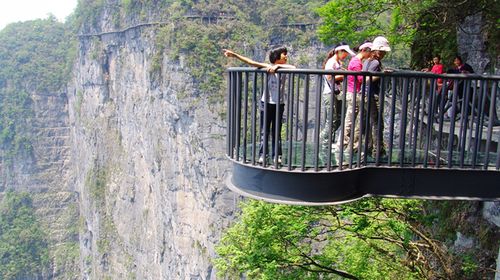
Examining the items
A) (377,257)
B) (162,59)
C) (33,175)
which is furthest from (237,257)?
(33,175)

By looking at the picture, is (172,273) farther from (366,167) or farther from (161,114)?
(366,167)

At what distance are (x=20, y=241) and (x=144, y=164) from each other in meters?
35.1

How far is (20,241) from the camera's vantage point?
226 ft

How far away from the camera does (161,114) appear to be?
39.4 m

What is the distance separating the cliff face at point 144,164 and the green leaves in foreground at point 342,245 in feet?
80.2

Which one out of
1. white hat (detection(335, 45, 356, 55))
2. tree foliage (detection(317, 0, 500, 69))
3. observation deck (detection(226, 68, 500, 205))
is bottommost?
observation deck (detection(226, 68, 500, 205))

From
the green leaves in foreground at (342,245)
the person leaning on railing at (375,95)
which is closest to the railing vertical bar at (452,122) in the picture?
the person leaning on railing at (375,95)

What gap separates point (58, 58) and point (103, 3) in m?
27.6

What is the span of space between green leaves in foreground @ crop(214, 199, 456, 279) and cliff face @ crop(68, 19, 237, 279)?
24.5 m

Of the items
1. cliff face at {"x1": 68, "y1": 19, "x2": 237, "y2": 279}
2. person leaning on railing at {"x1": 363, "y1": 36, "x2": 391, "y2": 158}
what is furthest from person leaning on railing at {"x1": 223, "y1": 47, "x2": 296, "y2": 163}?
cliff face at {"x1": 68, "y1": 19, "x2": 237, "y2": 279}

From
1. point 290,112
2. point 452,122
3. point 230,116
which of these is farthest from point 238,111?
→ point 452,122

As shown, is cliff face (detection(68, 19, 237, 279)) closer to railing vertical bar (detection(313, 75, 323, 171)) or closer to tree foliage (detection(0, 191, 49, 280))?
tree foliage (detection(0, 191, 49, 280))

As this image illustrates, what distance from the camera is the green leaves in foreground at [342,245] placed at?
26.9 feet

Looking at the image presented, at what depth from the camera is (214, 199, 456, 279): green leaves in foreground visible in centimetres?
820
